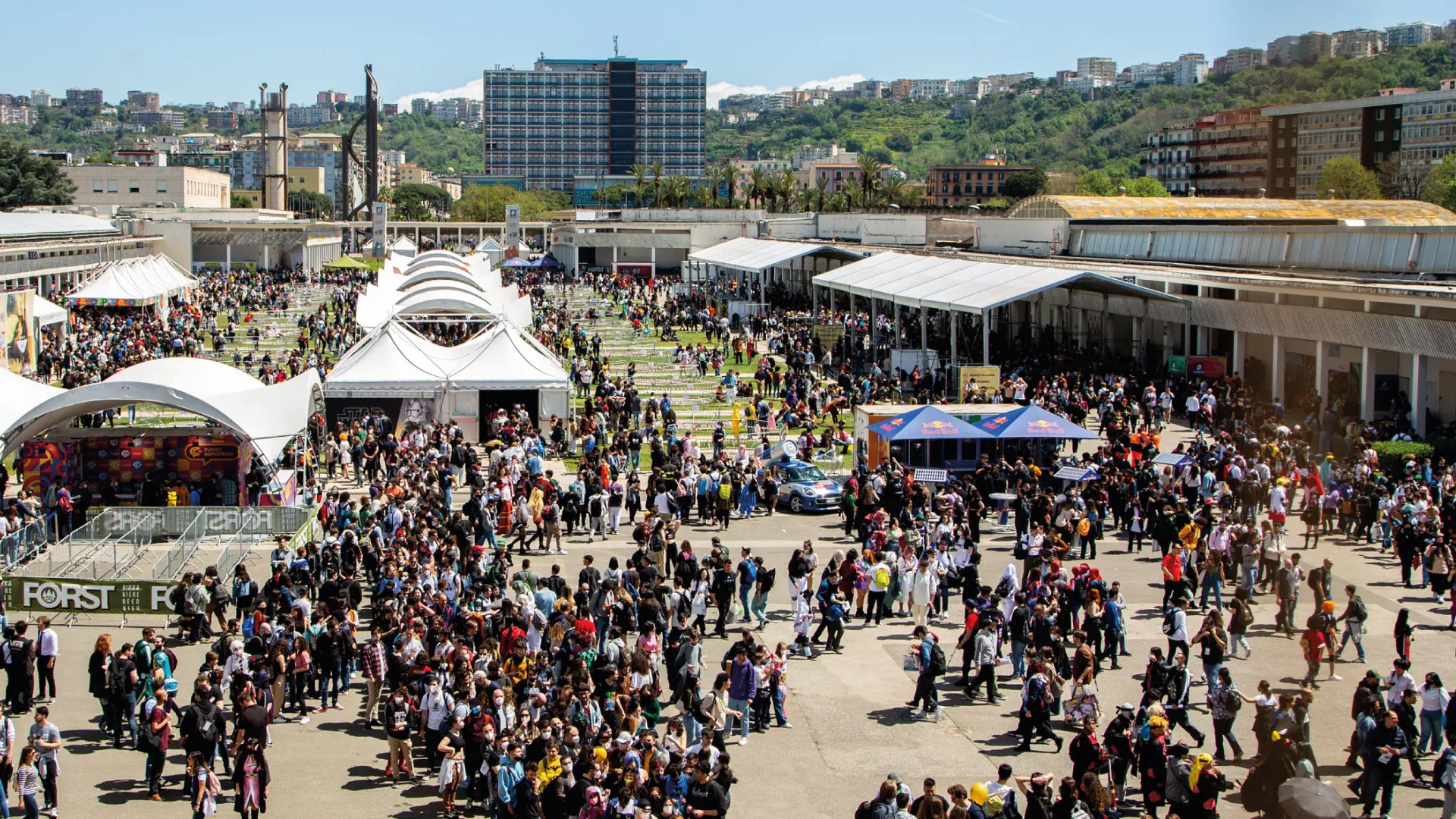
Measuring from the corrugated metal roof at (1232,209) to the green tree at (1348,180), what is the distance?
21.4 m

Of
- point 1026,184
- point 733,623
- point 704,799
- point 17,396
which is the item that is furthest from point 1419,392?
point 1026,184

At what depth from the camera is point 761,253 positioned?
227 feet

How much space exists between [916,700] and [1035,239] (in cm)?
5201

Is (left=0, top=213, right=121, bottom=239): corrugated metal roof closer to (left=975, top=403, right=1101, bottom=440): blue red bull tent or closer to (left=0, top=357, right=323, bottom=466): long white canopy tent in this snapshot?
(left=0, top=357, right=323, bottom=466): long white canopy tent

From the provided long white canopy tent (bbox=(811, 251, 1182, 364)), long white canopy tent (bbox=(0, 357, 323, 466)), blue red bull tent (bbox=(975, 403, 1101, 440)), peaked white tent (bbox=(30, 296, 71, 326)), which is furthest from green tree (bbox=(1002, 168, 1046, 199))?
long white canopy tent (bbox=(0, 357, 323, 466))

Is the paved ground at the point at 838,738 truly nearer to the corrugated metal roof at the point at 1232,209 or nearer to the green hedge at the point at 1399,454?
the green hedge at the point at 1399,454

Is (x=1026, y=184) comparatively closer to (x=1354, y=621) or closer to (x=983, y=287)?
(x=983, y=287)

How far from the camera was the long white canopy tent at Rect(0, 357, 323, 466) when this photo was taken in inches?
896

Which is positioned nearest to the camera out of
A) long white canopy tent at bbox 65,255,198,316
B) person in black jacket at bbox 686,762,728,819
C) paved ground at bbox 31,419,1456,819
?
person in black jacket at bbox 686,762,728,819

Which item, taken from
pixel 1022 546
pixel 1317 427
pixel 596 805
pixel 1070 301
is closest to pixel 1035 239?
pixel 1070 301

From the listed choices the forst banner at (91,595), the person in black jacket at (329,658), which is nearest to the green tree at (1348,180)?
the forst banner at (91,595)

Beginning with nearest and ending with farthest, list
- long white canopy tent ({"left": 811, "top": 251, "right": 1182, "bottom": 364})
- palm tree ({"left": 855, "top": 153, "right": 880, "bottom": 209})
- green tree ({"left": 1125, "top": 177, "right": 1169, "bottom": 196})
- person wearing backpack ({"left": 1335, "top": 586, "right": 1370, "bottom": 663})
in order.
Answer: person wearing backpack ({"left": 1335, "top": 586, "right": 1370, "bottom": 663})
long white canopy tent ({"left": 811, "top": 251, "right": 1182, "bottom": 364})
palm tree ({"left": 855, "top": 153, "right": 880, "bottom": 209})
green tree ({"left": 1125, "top": 177, "right": 1169, "bottom": 196})

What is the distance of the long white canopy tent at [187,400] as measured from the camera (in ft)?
74.6

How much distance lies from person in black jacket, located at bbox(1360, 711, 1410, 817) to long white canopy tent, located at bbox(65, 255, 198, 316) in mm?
53682
